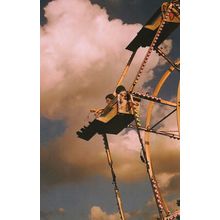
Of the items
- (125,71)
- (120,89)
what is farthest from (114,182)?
(125,71)

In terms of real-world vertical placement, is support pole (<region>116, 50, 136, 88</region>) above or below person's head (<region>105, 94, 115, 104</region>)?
above

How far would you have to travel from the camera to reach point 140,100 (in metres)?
10.5

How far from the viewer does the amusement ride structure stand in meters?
10.4

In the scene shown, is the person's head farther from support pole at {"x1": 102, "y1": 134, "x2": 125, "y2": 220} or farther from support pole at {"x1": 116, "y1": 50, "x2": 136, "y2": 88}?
support pole at {"x1": 102, "y1": 134, "x2": 125, "y2": 220}

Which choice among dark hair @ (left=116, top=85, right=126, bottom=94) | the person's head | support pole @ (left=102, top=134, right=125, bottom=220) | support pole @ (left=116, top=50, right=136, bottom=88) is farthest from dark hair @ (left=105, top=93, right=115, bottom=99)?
support pole @ (left=102, top=134, right=125, bottom=220)

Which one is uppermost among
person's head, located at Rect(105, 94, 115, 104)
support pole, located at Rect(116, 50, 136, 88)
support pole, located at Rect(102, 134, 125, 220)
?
support pole, located at Rect(116, 50, 136, 88)

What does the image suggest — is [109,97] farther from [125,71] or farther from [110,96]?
[125,71]

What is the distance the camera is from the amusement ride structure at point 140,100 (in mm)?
10414

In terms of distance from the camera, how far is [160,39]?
435 inches
